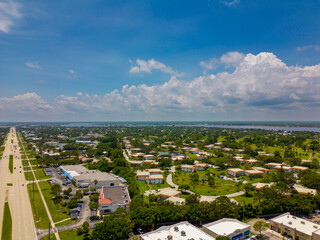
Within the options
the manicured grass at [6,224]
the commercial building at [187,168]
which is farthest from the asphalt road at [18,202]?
the commercial building at [187,168]

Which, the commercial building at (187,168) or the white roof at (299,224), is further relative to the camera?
the commercial building at (187,168)

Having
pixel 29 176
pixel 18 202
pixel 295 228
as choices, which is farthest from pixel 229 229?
pixel 29 176

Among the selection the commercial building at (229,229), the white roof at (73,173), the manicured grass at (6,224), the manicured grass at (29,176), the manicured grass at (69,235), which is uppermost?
the commercial building at (229,229)

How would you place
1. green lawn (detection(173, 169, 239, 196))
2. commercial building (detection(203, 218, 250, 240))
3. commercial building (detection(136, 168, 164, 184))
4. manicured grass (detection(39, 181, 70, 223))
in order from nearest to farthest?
commercial building (detection(203, 218, 250, 240)) → manicured grass (detection(39, 181, 70, 223)) → green lawn (detection(173, 169, 239, 196)) → commercial building (detection(136, 168, 164, 184))

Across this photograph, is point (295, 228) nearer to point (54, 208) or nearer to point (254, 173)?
point (254, 173)

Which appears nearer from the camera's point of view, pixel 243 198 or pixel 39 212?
pixel 39 212

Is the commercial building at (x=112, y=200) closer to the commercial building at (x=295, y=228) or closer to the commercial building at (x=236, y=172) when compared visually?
the commercial building at (x=295, y=228)

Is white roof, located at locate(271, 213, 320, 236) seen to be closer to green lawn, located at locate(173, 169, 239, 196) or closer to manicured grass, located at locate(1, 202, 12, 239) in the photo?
green lawn, located at locate(173, 169, 239, 196)

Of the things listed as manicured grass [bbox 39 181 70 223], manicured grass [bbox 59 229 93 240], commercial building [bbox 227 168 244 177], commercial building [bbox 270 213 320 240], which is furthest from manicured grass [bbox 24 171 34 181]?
commercial building [bbox 270 213 320 240]
